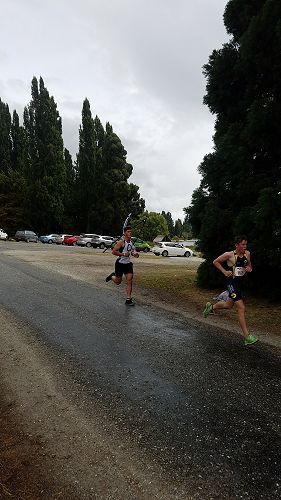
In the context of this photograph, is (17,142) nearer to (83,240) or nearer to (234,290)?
(83,240)

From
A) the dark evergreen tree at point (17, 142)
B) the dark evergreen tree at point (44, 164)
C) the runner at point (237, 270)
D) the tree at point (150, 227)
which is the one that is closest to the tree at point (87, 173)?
the dark evergreen tree at point (44, 164)

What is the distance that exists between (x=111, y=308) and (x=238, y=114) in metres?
6.74

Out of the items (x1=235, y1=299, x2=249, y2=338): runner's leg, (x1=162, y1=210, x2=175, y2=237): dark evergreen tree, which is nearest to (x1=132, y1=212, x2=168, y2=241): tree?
(x1=162, y1=210, x2=175, y2=237): dark evergreen tree

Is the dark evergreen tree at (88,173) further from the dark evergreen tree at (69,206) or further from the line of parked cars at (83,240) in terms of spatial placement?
the line of parked cars at (83,240)

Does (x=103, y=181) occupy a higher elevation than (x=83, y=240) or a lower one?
higher

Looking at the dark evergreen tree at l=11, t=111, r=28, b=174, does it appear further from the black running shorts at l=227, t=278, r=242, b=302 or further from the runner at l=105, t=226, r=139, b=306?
the black running shorts at l=227, t=278, r=242, b=302

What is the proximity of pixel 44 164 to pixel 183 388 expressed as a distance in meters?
51.6

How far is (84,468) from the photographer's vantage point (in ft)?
8.97

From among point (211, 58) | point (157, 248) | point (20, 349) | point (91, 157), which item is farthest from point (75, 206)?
point (20, 349)

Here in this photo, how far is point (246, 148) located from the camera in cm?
902

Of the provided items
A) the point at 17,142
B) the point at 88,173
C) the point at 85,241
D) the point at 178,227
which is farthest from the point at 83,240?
the point at 178,227

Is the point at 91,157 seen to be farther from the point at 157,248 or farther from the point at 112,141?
the point at 157,248

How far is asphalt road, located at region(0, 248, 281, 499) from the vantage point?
2.79 m

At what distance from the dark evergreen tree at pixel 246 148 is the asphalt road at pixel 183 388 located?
3049mm
